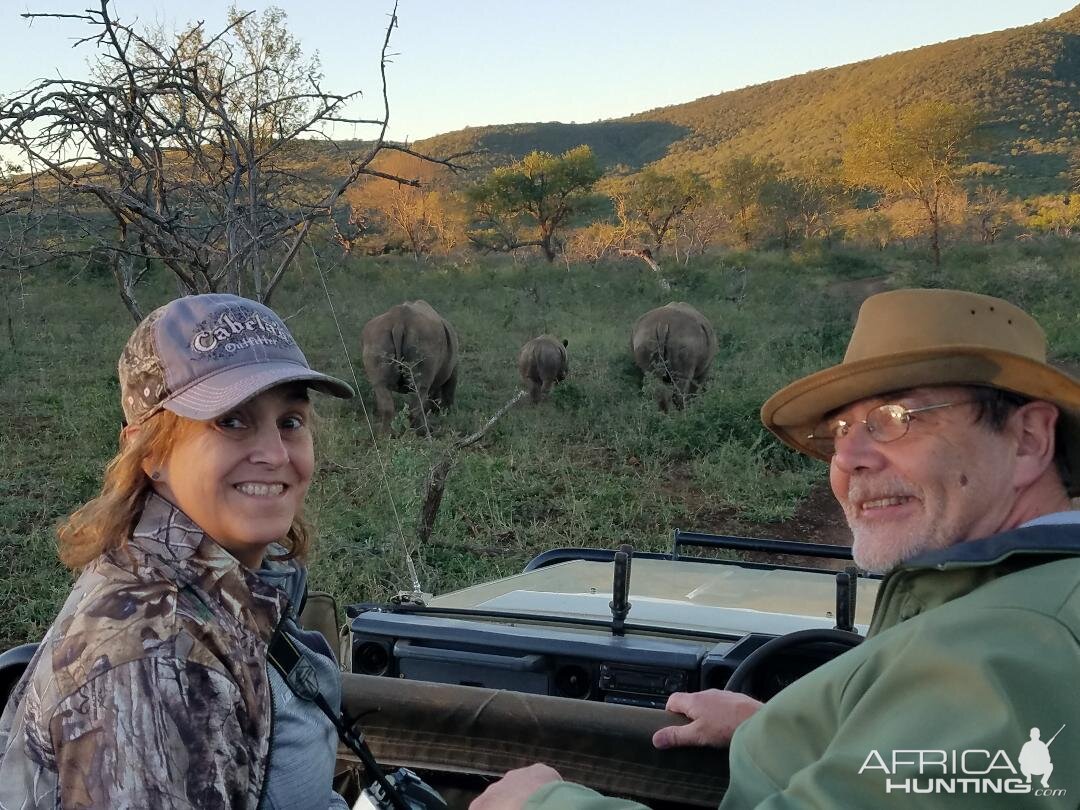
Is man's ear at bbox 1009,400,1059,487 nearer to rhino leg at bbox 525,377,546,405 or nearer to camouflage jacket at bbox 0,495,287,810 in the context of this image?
camouflage jacket at bbox 0,495,287,810

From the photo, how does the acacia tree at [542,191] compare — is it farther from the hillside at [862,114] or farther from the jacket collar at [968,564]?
the jacket collar at [968,564]

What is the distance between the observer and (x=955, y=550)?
66.7 inches

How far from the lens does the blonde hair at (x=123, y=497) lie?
68.0 inches

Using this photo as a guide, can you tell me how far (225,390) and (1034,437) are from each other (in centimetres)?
149

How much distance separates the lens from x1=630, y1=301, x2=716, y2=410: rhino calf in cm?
1302

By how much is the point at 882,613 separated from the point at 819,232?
41.8 metres

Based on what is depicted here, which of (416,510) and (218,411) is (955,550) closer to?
(218,411)

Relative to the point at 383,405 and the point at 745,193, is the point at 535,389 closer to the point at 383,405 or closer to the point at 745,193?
the point at 383,405

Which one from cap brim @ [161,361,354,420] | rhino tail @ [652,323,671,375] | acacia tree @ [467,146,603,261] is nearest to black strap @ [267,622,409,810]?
cap brim @ [161,361,354,420]

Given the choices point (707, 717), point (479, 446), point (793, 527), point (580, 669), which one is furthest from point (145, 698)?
point (479, 446)

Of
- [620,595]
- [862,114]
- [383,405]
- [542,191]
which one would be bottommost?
[383,405]

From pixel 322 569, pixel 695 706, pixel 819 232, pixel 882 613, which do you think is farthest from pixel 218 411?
pixel 819 232

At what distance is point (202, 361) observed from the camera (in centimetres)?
179

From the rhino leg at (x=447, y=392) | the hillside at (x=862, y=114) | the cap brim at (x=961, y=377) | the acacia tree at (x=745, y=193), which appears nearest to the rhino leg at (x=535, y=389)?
the rhino leg at (x=447, y=392)
